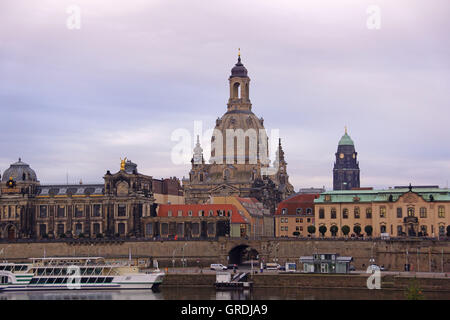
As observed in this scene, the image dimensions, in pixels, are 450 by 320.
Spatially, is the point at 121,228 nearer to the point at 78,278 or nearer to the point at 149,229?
the point at 149,229

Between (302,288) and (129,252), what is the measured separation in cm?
4073

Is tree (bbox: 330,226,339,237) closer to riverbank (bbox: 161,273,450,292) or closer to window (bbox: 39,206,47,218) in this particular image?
riverbank (bbox: 161,273,450,292)

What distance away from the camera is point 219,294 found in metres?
116

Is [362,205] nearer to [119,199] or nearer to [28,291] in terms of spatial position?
[119,199]

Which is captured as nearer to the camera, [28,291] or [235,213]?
[28,291]

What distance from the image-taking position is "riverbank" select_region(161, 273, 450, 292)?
116188 mm

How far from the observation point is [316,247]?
14550 centimetres

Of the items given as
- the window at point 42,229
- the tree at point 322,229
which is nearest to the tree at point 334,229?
the tree at point 322,229

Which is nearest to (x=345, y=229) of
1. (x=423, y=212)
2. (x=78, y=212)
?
(x=423, y=212)

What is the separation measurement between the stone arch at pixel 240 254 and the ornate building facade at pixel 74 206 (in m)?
19.4

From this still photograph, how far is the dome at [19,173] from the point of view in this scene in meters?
172

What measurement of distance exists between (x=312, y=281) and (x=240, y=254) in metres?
41.2

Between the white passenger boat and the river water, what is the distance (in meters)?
1.39
